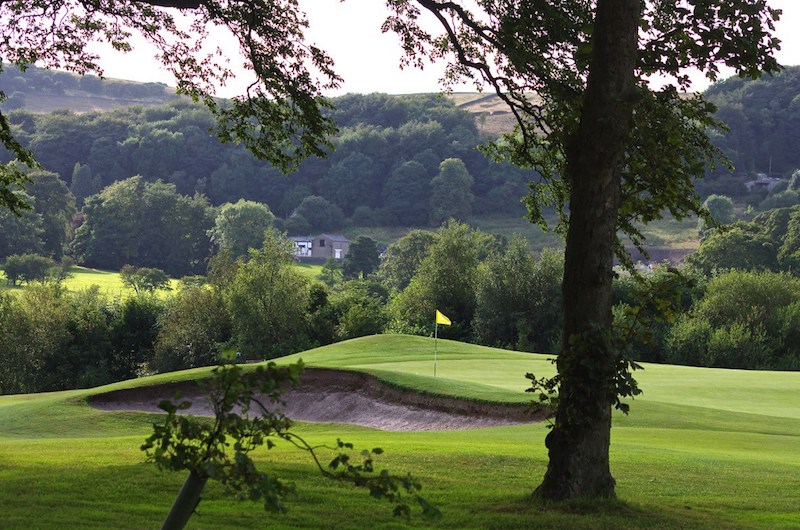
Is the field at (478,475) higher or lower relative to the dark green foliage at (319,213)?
lower

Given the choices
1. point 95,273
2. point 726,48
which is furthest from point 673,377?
point 95,273

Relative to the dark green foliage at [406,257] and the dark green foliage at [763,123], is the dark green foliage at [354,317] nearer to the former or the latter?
the dark green foliage at [406,257]

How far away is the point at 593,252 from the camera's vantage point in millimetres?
9578

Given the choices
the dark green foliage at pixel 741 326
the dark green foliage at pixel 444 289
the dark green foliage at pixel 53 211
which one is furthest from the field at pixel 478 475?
the dark green foliage at pixel 53 211

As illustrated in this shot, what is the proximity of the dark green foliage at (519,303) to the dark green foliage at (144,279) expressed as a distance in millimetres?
53271

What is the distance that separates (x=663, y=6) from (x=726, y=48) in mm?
3493

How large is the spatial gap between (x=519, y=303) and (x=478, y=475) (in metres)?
48.5

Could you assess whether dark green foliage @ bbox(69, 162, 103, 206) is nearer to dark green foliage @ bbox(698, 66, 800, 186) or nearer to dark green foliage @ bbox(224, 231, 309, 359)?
dark green foliage @ bbox(698, 66, 800, 186)

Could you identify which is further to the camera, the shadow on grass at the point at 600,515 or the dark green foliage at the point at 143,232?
the dark green foliage at the point at 143,232

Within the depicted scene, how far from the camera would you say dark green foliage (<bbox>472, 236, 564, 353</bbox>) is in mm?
58750

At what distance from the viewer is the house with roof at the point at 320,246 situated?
14675 cm

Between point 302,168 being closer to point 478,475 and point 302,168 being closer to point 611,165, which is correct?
point 478,475

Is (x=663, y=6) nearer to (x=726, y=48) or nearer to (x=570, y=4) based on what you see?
(x=570, y=4)

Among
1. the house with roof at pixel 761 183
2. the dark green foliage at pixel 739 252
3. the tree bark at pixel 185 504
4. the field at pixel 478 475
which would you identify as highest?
the house with roof at pixel 761 183
